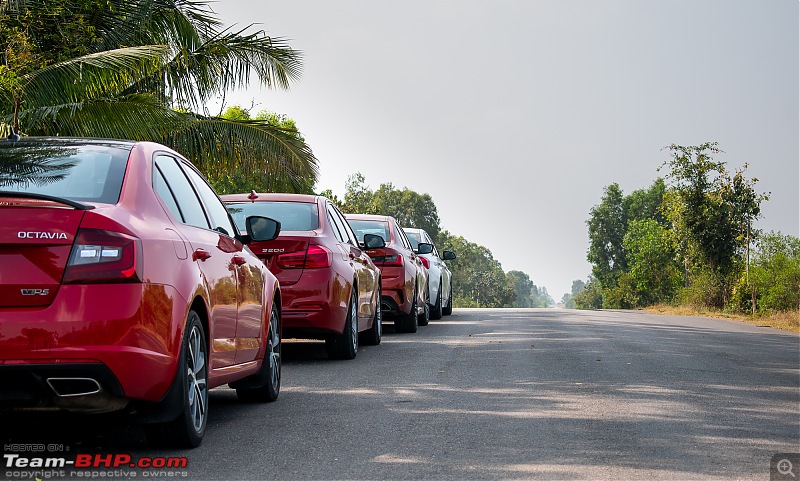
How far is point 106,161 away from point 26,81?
955cm

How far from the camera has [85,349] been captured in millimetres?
5035

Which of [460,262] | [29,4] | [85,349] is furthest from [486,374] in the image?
[460,262]

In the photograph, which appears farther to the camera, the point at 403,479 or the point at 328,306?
the point at 328,306

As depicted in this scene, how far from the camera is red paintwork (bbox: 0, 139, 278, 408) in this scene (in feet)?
16.4

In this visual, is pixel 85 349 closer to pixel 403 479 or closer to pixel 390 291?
pixel 403 479

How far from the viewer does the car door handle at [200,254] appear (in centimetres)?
598

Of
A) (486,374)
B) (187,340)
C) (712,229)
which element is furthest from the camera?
(712,229)

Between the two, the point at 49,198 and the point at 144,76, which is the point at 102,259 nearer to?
the point at 49,198

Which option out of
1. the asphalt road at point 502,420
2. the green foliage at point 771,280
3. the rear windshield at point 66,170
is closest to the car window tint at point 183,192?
the rear windshield at point 66,170

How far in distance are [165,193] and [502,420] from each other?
272 centimetres

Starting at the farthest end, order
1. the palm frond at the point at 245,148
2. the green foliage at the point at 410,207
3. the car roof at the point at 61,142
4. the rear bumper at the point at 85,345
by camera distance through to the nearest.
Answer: the green foliage at the point at 410,207 → the palm frond at the point at 245,148 → the car roof at the point at 61,142 → the rear bumper at the point at 85,345

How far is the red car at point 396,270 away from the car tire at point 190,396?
8672mm

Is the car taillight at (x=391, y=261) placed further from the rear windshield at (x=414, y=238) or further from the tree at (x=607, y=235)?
the tree at (x=607, y=235)
